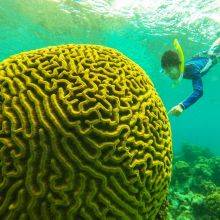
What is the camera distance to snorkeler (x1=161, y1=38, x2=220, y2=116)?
5.64 meters

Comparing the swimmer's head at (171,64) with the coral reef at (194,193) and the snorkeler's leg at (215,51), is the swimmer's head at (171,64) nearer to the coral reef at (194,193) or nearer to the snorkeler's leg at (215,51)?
the coral reef at (194,193)

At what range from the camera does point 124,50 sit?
39031 mm

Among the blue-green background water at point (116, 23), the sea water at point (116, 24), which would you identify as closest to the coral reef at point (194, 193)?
the sea water at point (116, 24)

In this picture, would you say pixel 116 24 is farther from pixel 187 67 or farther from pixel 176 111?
pixel 176 111

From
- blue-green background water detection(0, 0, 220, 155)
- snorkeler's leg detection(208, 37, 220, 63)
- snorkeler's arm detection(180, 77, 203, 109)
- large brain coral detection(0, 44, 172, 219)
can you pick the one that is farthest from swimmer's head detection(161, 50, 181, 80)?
blue-green background water detection(0, 0, 220, 155)

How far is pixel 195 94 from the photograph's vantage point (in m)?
7.17

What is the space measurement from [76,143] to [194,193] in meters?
9.66

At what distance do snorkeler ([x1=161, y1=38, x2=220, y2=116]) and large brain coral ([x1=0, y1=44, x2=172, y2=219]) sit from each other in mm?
1665

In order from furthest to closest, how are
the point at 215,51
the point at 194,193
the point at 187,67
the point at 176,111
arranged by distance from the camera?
the point at 194,193 → the point at 215,51 → the point at 187,67 → the point at 176,111

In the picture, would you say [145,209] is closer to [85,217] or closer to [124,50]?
[85,217]

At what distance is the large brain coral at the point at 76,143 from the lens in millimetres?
3287

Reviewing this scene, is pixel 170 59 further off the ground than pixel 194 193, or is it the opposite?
pixel 170 59

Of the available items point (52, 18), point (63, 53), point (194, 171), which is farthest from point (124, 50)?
point (63, 53)

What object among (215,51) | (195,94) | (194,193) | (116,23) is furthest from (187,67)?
(116,23)
